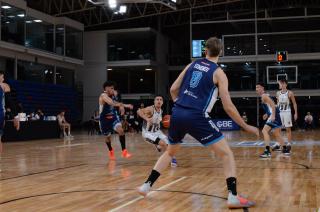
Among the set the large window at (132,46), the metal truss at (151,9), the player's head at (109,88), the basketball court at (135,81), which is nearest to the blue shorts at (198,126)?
the basketball court at (135,81)

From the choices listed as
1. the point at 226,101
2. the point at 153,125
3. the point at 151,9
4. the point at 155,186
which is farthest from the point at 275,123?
the point at 151,9

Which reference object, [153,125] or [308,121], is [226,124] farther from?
[153,125]

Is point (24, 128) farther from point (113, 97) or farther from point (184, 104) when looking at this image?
point (184, 104)

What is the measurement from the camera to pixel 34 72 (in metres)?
28.5

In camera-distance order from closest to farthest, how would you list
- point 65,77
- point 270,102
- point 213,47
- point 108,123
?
point 213,47
point 108,123
point 270,102
point 65,77

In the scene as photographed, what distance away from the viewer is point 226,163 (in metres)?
4.96

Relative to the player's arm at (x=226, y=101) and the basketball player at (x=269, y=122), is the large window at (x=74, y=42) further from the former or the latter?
the player's arm at (x=226, y=101)

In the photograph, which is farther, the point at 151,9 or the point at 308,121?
the point at 151,9

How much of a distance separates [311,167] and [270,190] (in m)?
2.94

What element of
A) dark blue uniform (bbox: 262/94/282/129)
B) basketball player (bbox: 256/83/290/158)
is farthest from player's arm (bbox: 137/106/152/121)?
dark blue uniform (bbox: 262/94/282/129)

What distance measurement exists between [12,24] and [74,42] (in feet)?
23.9

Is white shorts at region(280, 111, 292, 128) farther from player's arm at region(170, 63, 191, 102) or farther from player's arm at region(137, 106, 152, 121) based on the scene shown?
player's arm at region(170, 63, 191, 102)

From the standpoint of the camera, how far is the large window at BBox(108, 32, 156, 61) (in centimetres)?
3497

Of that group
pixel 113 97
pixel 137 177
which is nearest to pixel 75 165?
pixel 113 97
